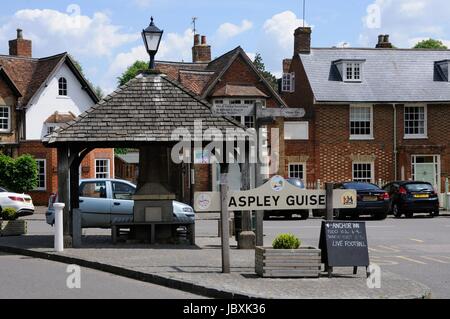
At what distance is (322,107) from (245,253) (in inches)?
1005

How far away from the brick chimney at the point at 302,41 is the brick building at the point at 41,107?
12.5 m

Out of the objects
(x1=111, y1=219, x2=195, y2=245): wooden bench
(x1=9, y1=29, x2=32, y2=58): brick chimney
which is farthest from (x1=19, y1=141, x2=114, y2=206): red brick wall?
(x1=111, y1=219, x2=195, y2=245): wooden bench

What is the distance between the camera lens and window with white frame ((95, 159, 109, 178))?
44.8 meters

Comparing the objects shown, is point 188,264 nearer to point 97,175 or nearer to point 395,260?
point 395,260

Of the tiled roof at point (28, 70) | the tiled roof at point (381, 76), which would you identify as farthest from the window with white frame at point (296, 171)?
the tiled roof at point (28, 70)

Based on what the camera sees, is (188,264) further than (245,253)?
No

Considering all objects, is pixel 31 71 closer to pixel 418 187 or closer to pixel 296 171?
pixel 296 171

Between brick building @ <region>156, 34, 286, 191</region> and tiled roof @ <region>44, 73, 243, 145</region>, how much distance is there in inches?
841

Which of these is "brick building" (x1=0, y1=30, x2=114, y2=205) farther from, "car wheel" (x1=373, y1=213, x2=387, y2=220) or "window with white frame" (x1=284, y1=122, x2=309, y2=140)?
"car wheel" (x1=373, y1=213, x2=387, y2=220)

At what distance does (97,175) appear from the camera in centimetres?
4478

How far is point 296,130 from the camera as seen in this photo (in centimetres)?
4128

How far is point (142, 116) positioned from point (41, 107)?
28602mm

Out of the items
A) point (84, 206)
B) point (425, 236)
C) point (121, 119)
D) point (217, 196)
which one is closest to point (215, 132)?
point (121, 119)

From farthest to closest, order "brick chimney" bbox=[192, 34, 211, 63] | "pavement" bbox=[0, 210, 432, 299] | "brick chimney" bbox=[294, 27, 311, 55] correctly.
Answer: "brick chimney" bbox=[192, 34, 211, 63] < "brick chimney" bbox=[294, 27, 311, 55] < "pavement" bbox=[0, 210, 432, 299]
